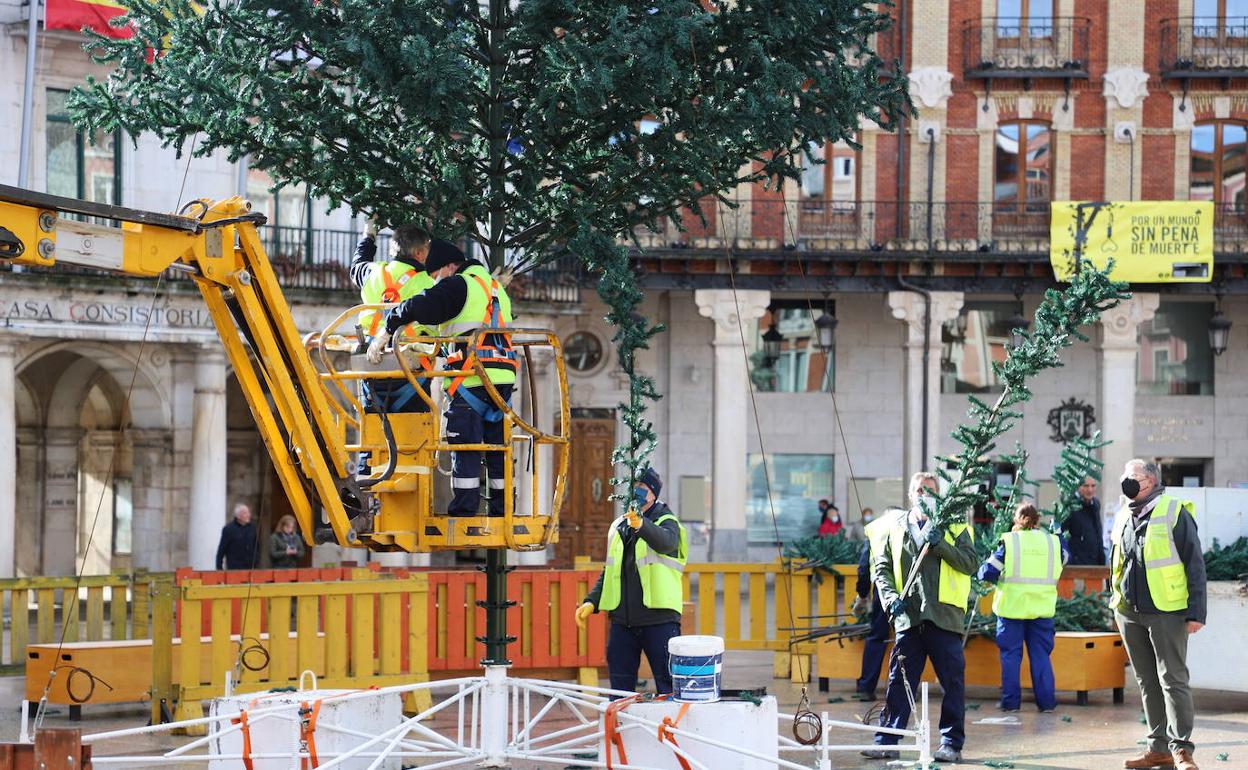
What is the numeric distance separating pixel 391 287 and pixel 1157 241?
963 inches

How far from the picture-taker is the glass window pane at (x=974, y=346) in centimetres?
3488

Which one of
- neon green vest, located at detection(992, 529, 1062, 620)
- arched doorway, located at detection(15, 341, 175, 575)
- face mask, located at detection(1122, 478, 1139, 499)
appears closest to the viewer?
face mask, located at detection(1122, 478, 1139, 499)

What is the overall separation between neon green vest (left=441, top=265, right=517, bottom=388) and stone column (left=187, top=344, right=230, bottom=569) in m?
15.7

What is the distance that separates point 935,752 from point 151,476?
17030mm

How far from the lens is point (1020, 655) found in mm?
14125

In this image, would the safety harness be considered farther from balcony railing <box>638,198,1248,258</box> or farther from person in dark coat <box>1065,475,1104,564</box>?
balcony railing <box>638,198,1248,258</box>

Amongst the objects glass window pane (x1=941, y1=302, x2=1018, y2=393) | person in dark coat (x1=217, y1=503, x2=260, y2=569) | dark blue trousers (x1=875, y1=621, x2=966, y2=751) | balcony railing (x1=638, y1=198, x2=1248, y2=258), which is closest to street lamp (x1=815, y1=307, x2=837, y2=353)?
balcony railing (x1=638, y1=198, x2=1248, y2=258)

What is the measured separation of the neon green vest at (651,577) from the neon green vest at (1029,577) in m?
3.49

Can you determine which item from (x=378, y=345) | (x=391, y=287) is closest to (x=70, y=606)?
(x=391, y=287)

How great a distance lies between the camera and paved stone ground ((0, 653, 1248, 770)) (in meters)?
11.9

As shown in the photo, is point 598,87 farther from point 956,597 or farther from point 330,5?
point 956,597

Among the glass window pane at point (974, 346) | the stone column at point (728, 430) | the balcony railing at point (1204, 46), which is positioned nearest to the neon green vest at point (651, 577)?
the stone column at point (728, 430)

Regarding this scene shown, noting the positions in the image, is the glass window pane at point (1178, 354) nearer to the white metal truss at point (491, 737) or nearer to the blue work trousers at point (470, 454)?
the white metal truss at point (491, 737)

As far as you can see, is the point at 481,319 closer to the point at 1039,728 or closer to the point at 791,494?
the point at 1039,728
